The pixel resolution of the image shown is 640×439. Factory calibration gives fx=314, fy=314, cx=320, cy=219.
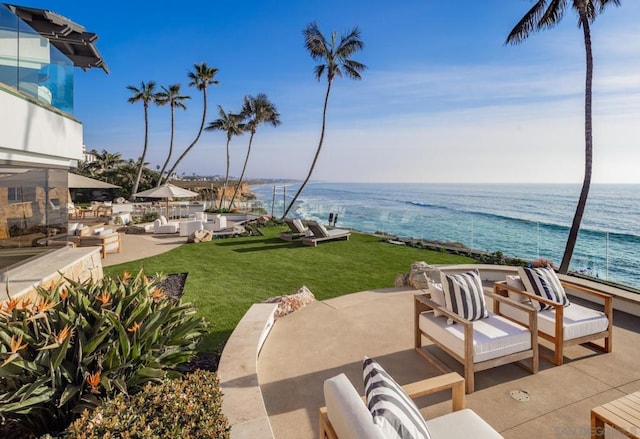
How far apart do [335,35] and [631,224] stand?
133ft

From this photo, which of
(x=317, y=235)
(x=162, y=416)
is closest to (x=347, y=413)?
(x=162, y=416)

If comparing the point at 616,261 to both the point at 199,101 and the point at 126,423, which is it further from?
the point at 199,101

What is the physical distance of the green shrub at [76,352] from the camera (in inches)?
76.3

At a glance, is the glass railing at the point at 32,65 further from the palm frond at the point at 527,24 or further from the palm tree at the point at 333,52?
the palm tree at the point at 333,52

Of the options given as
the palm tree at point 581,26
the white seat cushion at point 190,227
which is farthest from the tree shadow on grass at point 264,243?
the palm tree at point 581,26

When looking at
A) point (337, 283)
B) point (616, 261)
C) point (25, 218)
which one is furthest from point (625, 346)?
point (616, 261)

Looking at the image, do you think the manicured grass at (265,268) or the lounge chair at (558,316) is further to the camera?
the manicured grass at (265,268)

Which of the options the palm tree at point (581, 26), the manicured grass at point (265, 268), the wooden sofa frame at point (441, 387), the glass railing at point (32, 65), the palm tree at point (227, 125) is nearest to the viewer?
the wooden sofa frame at point (441, 387)

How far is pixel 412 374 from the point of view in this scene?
331 centimetres

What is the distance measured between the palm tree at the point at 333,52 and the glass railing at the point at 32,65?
12.3 meters

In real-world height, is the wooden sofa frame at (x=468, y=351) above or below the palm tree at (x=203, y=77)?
below

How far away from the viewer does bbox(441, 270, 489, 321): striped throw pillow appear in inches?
136

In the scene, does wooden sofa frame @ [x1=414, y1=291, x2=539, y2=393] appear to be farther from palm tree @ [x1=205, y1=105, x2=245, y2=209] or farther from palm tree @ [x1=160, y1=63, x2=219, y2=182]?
palm tree @ [x1=205, y1=105, x2=245, y2=209]

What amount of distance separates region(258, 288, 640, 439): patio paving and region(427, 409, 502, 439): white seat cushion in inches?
25.1
